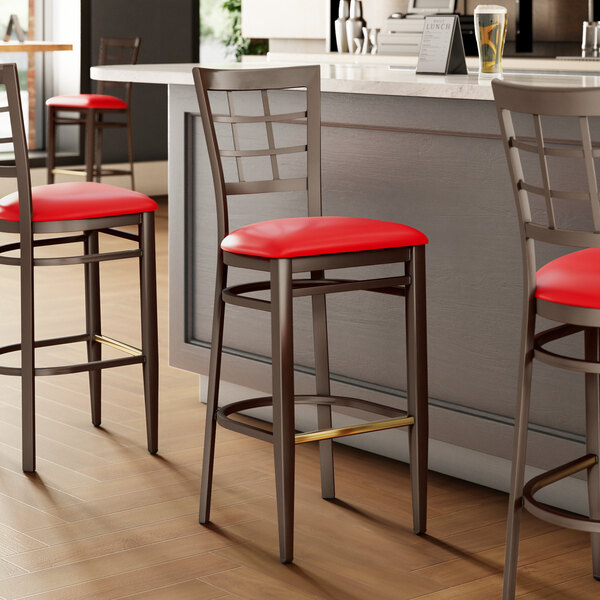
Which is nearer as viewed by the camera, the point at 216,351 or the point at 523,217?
the point at 523,217

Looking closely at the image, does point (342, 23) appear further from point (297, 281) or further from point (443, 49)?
point (297, 281)

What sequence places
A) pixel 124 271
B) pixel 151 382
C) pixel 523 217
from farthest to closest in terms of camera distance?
pixel 124 271 < pixel 151 382 < pixel 523 217

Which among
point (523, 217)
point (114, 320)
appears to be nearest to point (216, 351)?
point (523, 217)

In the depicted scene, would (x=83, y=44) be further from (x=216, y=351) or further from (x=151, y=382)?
(x=216, y=351)

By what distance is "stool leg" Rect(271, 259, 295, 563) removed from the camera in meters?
2.43

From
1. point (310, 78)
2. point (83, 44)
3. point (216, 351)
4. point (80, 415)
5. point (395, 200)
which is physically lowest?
point (80, 415)

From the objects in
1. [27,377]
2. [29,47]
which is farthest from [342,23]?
[27,377]

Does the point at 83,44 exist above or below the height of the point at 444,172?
above

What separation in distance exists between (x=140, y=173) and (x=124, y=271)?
3081mm

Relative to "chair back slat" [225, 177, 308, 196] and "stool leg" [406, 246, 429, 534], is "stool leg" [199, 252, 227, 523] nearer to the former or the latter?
"chair back slat" [225, 177, 308, 196]

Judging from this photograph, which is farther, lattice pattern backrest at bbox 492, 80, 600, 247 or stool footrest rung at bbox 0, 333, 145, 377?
stool footrest rung at bbox 0, 333, 145, 377

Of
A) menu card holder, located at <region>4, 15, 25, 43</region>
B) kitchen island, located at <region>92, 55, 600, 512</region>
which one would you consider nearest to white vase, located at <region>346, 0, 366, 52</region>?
menu card holder, located at <region>4, 15, 25, 43</region>

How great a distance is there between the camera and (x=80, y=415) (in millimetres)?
3578

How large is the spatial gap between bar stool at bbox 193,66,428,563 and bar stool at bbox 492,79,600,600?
45 centimetres
